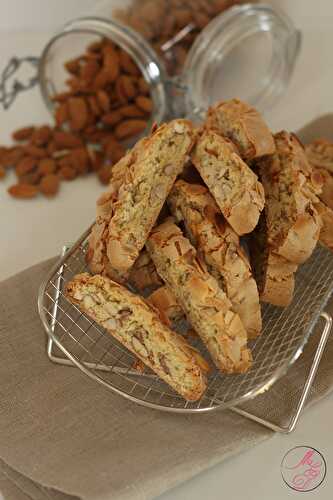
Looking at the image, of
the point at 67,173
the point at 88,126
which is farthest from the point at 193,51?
the point at 67,173

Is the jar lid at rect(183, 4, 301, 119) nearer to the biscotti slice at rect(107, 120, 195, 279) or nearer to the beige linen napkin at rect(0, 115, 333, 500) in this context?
the biscotti slice at rect(107, 120, 195, 279)

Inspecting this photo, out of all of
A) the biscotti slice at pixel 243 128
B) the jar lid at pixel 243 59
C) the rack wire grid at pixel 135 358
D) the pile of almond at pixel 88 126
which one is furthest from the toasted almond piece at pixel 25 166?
the biscotti slice at pixel 243 128

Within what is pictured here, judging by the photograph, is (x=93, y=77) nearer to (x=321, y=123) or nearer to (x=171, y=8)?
(x=171, y=8)

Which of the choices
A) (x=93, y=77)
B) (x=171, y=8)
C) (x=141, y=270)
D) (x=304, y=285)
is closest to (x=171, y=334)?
(x=141, y=270)

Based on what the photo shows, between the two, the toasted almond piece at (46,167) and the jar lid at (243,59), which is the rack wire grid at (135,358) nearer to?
the toasted almond piece at (46,167)

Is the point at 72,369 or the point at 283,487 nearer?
the point at 283,487

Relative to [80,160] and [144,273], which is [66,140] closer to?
[80,160]

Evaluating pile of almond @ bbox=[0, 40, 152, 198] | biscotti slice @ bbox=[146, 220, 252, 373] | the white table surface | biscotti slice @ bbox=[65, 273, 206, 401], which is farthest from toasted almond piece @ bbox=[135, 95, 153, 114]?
biscotti slice @ bbox=[65, 273, 206, 401]
